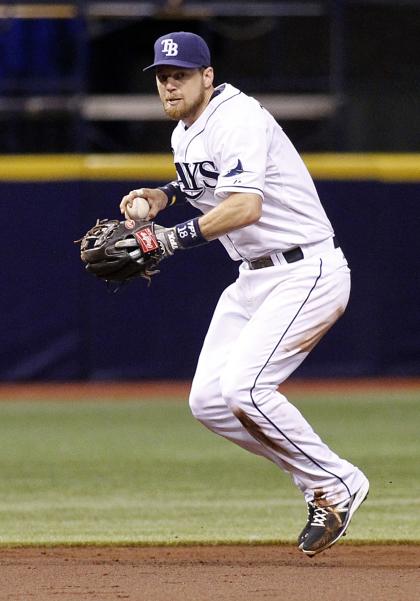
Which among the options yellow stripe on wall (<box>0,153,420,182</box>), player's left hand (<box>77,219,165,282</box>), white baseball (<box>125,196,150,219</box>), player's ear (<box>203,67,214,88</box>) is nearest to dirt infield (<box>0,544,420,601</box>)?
player's left hand (<box>77,219,165,282</box>)

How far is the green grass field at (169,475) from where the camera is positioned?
241 inches

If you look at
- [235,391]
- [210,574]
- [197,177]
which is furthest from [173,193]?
[210,574]

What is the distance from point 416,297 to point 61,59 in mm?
4390

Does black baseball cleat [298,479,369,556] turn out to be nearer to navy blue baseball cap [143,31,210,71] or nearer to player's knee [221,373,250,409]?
player's knee [221,373,250,409]

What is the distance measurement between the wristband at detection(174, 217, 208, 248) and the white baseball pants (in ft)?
1.27

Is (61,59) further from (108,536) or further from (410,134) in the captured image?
(108,536)

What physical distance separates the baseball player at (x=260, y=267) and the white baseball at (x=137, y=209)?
0.19 m

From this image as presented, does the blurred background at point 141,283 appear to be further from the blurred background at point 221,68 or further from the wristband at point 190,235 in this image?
the wristband at point 190,235

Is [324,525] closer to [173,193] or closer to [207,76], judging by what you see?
[173,193]

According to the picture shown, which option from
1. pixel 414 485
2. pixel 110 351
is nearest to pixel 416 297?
pixel 110 351

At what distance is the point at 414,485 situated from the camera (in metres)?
7.25

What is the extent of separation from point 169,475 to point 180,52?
3.31 metres

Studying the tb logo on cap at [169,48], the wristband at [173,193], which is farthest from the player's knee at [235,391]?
the tb logo on cap at [169,48]

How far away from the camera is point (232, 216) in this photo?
487cm
